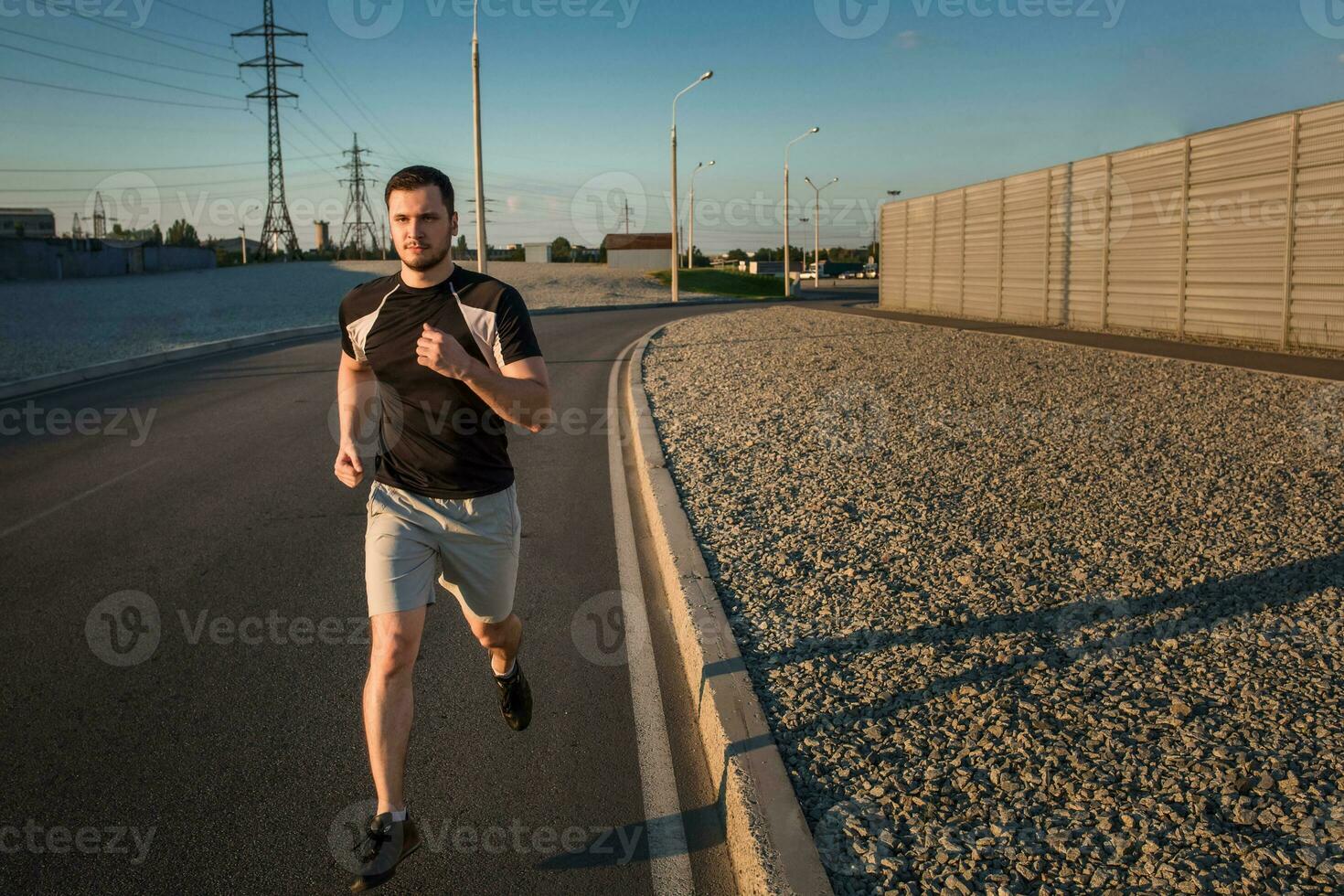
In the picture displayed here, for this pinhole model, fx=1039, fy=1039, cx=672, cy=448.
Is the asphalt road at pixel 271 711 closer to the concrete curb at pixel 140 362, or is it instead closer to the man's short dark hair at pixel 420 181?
the man's short dark hair at pixel 420 181

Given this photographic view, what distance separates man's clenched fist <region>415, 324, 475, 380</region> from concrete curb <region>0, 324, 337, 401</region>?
14.4 metres

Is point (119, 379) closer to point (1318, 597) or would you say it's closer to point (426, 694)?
point (426, 694)

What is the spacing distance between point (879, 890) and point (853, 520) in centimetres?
419

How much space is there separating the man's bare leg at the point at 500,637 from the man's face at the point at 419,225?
4.53 ft

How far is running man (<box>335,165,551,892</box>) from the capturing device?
11.2 ft

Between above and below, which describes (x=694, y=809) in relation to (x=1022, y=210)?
below

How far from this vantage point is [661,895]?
3.21 meters

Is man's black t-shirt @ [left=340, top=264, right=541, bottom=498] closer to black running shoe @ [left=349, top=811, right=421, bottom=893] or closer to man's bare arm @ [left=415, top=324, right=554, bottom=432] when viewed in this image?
man's bare arm @ [left=415, top=324, right=554, bottom=432]

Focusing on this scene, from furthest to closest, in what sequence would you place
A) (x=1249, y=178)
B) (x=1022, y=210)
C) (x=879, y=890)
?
Answer: (x=1022, y=210) → (x=1249, y=178) → (x=879, y=890)

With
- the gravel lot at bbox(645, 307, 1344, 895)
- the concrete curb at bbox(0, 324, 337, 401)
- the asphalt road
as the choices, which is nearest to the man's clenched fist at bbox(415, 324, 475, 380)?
the asphalt road

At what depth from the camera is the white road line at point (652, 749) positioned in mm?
3365

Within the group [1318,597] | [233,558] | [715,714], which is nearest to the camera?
[715,714]

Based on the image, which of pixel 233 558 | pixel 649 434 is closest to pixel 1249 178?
pixel 649 434

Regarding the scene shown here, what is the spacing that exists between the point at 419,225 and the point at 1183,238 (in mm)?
21134
